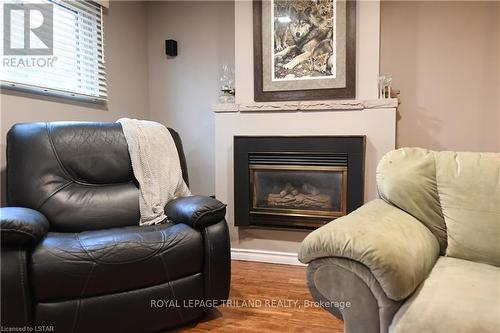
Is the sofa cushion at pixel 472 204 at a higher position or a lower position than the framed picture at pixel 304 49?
lower

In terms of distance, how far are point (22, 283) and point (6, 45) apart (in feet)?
4.95

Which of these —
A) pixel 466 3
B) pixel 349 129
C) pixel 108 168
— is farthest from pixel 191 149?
pixel 466 3

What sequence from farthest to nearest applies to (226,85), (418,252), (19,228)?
(226,85)
(19,228)
(418,252)

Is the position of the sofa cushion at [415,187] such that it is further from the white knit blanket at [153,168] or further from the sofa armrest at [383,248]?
the white knit blanket at [153,168]

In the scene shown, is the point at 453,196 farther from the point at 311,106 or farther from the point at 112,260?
the point at 112,260

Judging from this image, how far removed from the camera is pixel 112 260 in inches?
57.7

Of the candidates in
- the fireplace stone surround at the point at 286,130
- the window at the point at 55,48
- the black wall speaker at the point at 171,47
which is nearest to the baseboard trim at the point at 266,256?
the fireplace stone surround at the point at 286,130

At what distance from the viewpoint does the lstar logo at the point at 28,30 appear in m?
2.04

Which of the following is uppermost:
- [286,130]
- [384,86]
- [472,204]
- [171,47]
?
[171,47]

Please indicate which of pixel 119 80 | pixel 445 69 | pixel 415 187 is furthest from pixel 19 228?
pixel 445 69

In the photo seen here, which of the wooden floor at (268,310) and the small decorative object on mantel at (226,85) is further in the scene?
the small decorative object on mantel at (226,85)

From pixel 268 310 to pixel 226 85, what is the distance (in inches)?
72.8

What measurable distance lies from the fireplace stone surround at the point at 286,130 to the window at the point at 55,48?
1041mm

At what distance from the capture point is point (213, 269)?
5.66 ft
